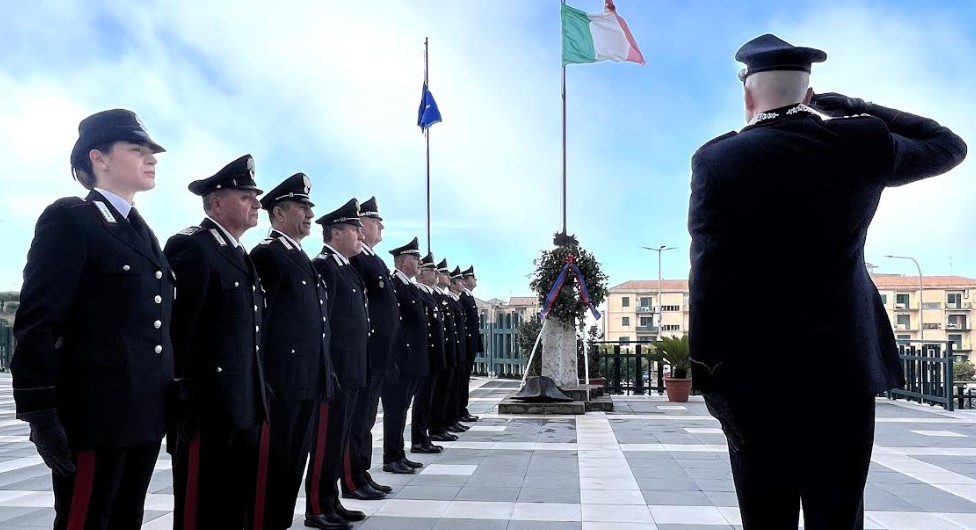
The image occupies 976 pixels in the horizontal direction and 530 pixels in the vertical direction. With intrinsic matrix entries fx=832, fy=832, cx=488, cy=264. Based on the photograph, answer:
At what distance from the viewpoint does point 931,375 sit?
1454 centimetres

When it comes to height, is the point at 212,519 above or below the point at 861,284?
below

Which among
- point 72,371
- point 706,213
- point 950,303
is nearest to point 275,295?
point 72,371

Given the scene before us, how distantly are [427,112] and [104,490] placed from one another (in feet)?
63.3

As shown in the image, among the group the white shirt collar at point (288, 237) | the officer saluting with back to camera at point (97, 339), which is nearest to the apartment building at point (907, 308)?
the white shirt collar at point (288, 237)

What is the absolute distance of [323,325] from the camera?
4.61m

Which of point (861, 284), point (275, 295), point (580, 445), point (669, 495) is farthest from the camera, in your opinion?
point (580, 445)

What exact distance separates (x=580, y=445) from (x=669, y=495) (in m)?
2.91

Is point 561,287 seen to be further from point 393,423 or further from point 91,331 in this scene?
point 91,331

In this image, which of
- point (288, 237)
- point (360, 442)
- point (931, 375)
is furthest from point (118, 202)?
point (931, 375)

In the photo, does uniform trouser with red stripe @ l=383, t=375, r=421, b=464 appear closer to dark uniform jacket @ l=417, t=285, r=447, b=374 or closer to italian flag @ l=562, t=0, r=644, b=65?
dark uniform jacket @ l=417, t=285, r=447, b=374

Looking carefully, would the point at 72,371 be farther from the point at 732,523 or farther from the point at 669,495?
the point at 669,495

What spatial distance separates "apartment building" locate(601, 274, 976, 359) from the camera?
7706 cm

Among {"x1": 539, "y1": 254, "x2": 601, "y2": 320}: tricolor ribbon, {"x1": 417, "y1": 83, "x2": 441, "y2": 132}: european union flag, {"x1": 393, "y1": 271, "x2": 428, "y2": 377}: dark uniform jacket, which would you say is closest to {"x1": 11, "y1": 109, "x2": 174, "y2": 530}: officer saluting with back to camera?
{"x1": 393, "y1": 271, "x2": 428, "y2": 377}: dark uniform jacket

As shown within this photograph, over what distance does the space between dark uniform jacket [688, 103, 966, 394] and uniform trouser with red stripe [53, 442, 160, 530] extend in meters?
1.96
